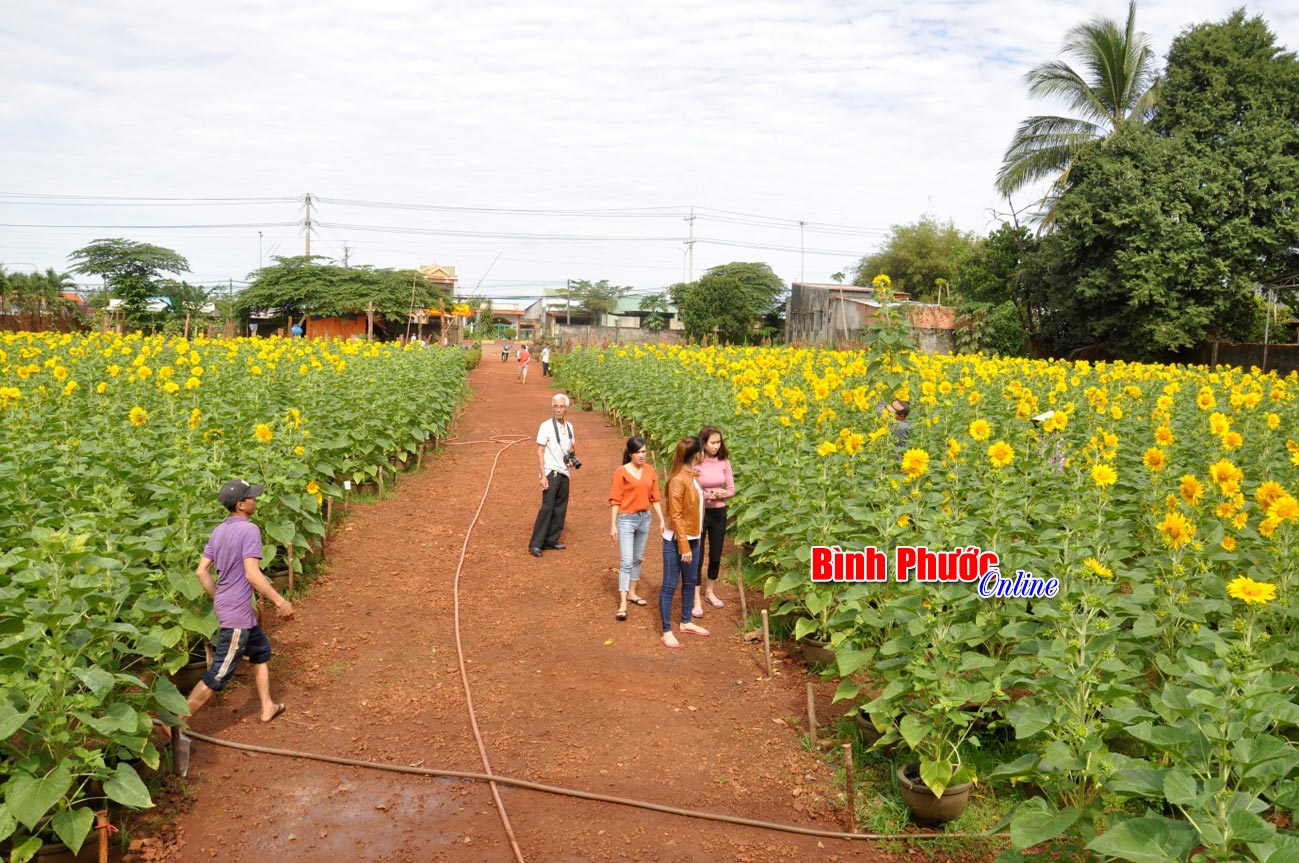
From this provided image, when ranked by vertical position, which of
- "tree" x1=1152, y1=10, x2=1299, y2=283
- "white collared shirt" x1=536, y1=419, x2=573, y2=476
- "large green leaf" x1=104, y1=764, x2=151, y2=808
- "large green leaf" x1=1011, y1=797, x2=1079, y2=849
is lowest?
"large green leaf" x1=104, y1=764, x2=151, y2=808

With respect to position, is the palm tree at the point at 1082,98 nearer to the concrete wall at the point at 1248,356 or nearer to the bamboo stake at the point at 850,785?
the concrete wall at the point at 1248,356

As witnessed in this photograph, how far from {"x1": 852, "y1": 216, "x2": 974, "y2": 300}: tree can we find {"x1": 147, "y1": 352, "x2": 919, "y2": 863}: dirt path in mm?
57251

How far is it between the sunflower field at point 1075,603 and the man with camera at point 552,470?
68.4 inches

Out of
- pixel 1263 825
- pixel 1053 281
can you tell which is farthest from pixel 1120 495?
pixel 1053 281

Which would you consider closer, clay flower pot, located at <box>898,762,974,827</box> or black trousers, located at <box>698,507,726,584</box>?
clay flower pot, located at <box>898,762,974,827</box>

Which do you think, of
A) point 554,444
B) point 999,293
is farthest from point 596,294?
point 554,444

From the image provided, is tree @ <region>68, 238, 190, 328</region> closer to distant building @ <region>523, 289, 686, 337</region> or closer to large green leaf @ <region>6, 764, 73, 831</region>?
distant building @ <region>523, 289, 686, 337</region>

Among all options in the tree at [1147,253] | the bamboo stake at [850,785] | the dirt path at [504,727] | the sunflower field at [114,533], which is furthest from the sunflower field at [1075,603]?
the tree at [1147,253]

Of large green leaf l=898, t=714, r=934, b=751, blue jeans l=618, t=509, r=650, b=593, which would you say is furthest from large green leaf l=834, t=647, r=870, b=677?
blue jeans l=618, t=509, r=650, b=593

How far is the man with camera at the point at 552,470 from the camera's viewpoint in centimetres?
964

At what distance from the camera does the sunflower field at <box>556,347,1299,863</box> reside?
3.03 m

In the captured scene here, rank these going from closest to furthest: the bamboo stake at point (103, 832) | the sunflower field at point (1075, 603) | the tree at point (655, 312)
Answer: the sunflower field at point (1075, 603)
the bamboo stake at point (103, 832)
the tree at point (655, 312)

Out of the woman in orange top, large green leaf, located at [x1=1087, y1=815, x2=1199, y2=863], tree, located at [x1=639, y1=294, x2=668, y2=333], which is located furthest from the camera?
tree, located at [x1=639, y1=294, x2=668, y2=333]

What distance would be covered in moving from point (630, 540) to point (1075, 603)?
406 centimetres
